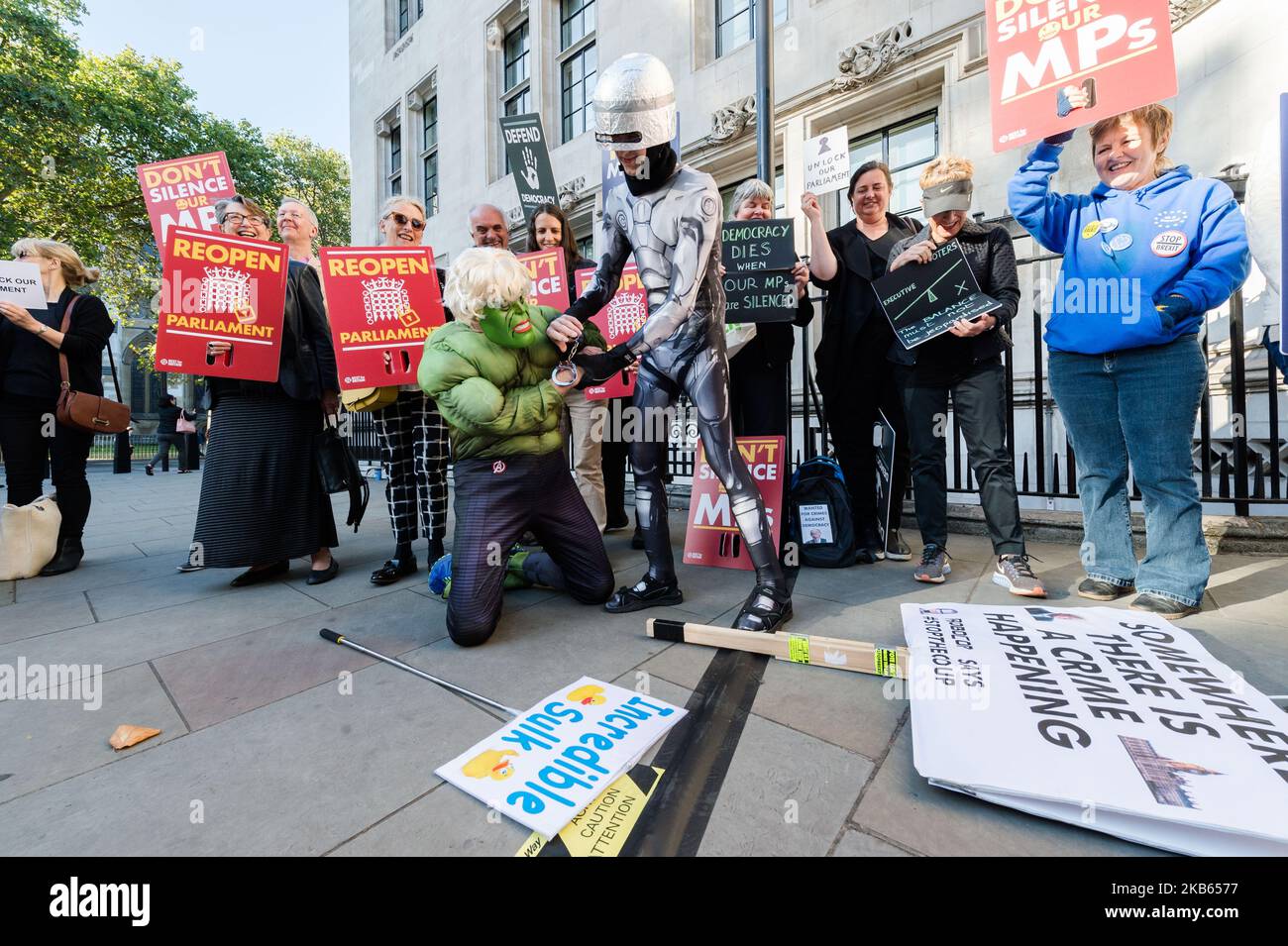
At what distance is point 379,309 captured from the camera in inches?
125

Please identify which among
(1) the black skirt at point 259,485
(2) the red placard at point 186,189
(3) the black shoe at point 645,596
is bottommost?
(3) the black shoe at point 645,596

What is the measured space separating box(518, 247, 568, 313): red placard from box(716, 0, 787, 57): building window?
20.9 ft

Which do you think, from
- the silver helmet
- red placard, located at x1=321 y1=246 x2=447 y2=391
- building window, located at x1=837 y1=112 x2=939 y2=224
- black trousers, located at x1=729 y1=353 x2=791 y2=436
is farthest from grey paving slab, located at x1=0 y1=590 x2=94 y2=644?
building window, located at x1=837 y1=112 x2=939 y2=224

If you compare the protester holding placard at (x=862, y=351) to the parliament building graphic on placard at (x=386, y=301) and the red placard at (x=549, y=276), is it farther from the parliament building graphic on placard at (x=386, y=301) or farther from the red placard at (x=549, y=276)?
the parliament building graphic on placard at (x=386, y=301)

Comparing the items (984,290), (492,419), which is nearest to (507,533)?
(492,419)

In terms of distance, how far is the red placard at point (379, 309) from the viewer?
307 centimetres

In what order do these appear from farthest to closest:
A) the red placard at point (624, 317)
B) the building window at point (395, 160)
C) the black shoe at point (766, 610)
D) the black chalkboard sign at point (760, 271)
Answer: the building window at point (395, 160), the red placard at point (624, 317), the black chalkboard sign at point (760, 271), the black shoe at point (766, 610)

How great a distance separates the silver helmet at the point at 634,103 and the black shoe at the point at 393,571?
8.32ft

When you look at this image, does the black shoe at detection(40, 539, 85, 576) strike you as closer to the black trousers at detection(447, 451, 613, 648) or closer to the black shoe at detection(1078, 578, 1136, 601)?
the black trousers at detection(447, 451, 613, 648)

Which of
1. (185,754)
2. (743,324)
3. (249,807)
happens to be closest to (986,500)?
(743,324)

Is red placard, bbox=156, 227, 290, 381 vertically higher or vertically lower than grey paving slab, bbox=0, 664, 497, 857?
higher

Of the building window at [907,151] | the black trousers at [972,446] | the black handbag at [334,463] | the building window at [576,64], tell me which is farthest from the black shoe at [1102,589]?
the building window at [576,64]

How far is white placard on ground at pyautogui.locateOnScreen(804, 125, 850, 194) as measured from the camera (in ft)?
11.1
